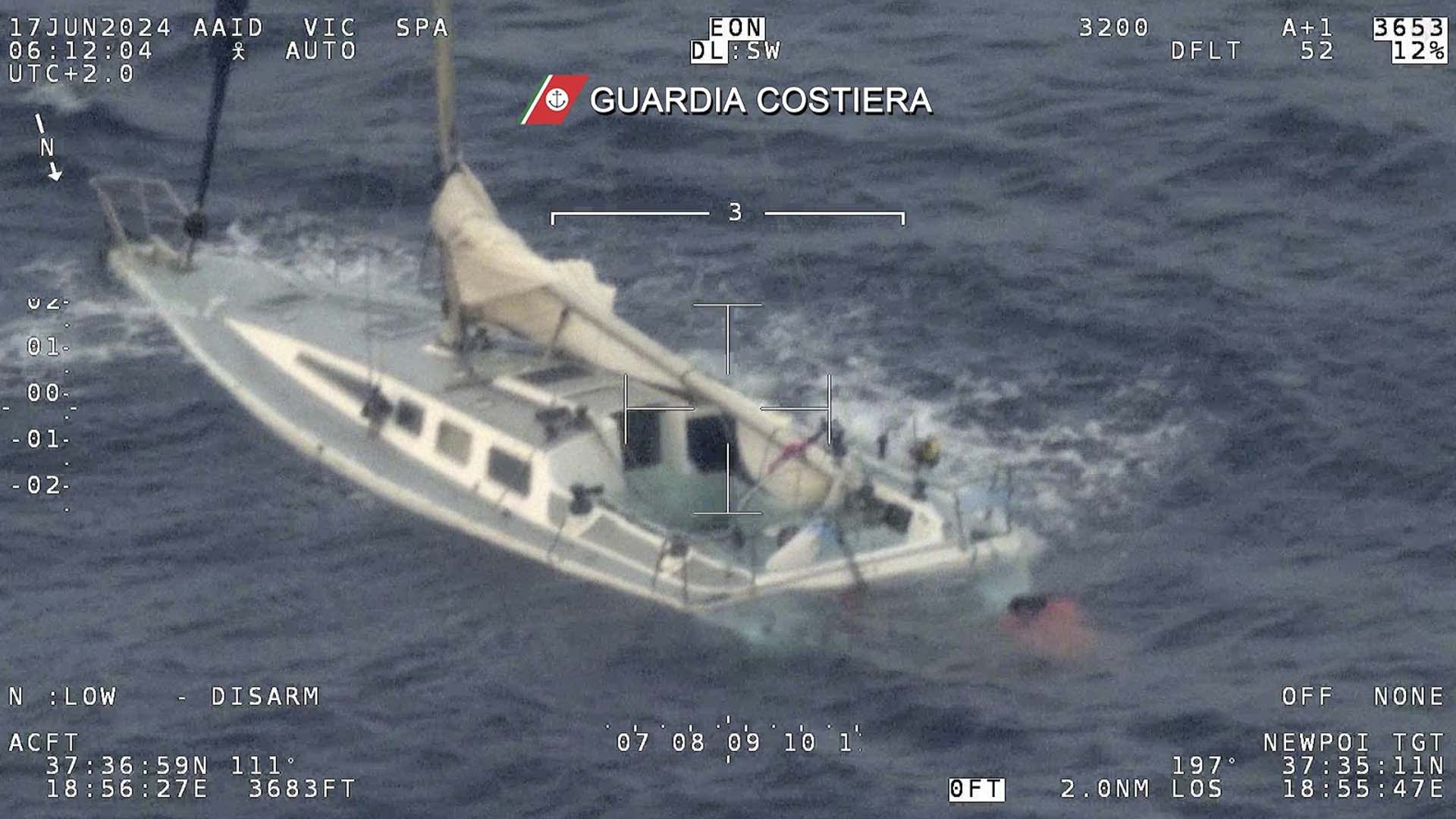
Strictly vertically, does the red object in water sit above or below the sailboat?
below

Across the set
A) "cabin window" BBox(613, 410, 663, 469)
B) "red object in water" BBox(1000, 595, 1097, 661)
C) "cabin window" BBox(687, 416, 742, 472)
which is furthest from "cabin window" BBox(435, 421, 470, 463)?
"red object in water" BBox(1000, 595, 1097, 661)

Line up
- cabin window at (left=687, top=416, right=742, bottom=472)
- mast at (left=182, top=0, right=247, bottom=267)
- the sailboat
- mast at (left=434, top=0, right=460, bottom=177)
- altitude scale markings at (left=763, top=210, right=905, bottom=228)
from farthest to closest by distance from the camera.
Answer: altitude scale markings at (left=763, top=210, right=905, bottom=228) < mast at (left=182, top=0, right=247, bottom=267) < mast at (left=434, top=0, right=460, bottom=177) < cabin window at (left=687, top=416, right=742, bottom=472) < the sailboat

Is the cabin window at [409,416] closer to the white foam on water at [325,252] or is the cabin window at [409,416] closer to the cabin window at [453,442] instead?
the cabin window at [453,442]

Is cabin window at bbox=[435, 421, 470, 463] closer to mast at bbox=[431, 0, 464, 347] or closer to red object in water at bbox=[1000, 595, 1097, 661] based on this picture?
mast at bbox=[431, 0, 464, 347]

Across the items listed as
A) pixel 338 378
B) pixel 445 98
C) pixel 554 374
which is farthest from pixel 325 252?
pixel 554 374

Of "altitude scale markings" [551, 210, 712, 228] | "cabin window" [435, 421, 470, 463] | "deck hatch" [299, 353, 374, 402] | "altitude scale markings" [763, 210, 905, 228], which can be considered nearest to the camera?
→ "cabin window" [435, 421, 470, 463]

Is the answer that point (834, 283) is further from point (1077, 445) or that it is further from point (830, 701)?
point (830, 701)
